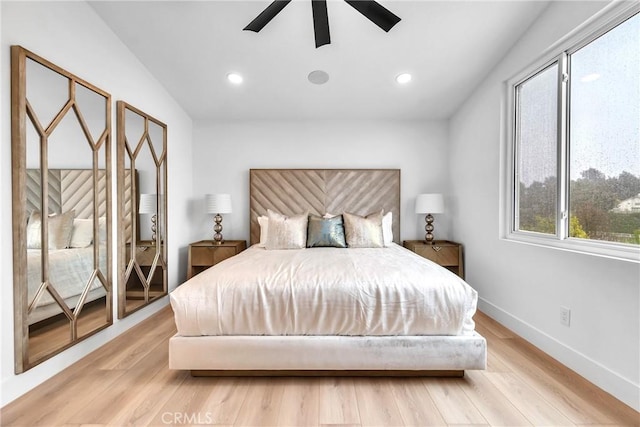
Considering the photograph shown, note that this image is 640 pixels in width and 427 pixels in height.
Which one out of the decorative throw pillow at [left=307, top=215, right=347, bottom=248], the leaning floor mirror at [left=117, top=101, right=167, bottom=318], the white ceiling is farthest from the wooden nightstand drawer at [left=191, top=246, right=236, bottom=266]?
the white ceiling

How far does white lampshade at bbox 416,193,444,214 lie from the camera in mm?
3859

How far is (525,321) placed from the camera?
2.58 m

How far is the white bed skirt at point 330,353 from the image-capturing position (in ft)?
6.23

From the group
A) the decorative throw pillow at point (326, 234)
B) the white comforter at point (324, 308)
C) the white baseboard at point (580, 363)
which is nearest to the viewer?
the white baseboard at point (580, 363)

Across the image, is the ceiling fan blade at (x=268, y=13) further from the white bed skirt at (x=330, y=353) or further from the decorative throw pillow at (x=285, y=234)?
the white bed skirt at (x=330, y=353)

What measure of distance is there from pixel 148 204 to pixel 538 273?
357cm

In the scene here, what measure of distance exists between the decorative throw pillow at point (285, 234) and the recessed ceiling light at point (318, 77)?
5.12 feet

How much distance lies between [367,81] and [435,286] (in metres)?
2.42

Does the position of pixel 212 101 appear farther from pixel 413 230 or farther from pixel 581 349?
pixel 581 349

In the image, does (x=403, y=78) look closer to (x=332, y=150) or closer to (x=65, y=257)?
(x=332, y=150)

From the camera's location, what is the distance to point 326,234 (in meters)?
3.43

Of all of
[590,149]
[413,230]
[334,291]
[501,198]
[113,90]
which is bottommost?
[334,291]

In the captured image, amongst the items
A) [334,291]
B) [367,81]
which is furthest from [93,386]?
[367,81]

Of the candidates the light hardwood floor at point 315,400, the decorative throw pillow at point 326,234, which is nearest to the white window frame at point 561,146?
the light hardwood floor at point 315,400
